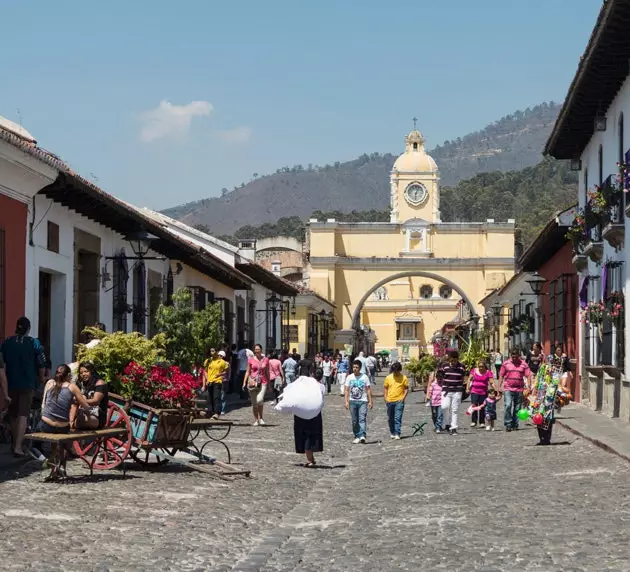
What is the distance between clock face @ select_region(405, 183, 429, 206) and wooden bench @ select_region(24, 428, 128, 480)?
66552mm

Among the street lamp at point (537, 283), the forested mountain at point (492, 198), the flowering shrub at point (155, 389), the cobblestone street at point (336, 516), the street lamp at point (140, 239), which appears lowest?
the cobblestone street at point (336, 516)

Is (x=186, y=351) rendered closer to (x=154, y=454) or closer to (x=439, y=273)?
Answer: (x=154, y=454)

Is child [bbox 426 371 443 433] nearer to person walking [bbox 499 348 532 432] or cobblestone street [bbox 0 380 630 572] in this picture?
person walking [bbox 499 348 532 432]

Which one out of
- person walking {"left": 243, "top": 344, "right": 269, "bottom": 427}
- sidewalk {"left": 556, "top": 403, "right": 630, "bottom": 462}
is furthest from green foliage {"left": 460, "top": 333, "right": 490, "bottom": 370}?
person walking {"left": 243, "top": 344, "right": 269, "bottom": 427}

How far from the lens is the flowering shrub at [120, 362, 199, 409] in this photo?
13680 millimetres

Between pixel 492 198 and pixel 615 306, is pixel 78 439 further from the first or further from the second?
pixel 492 198

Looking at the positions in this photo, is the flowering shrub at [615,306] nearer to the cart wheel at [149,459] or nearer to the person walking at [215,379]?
the person walking at [215,379]

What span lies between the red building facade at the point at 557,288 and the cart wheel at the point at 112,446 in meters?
14.6

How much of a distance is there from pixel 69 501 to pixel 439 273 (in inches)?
2457

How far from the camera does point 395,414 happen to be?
65.0 ft

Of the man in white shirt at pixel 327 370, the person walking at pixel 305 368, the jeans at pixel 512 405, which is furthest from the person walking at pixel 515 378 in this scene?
the man in white shirt at pixel 327 370

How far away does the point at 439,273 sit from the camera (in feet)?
238

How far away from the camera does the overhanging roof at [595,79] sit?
16.7 m

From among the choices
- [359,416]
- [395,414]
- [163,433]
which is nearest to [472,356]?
[395,414]
